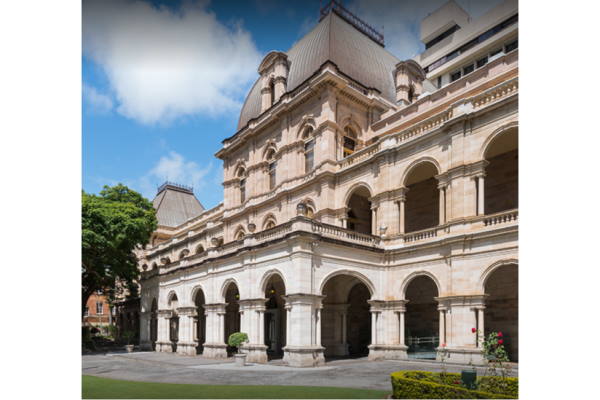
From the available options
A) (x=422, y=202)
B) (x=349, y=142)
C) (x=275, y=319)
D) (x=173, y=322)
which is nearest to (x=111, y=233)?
(x=173, y=322)

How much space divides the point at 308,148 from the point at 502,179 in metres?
13.1

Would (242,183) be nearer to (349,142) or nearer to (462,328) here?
(349,142)

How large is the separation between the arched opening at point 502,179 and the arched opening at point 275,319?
1334 centimetres

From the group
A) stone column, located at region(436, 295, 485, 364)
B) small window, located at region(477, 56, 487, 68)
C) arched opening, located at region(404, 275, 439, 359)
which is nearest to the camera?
stone column, located at region(436, 295, 485, 364)

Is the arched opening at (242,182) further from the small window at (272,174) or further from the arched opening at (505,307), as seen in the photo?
the arched opening at (505,307)

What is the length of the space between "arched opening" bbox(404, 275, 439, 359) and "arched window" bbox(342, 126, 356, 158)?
9.97 meters

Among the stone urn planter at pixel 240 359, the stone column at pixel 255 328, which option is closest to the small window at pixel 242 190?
the stone column at pixel 255 328

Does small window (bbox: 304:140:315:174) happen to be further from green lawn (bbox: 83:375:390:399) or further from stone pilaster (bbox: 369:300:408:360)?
green lawn (bbox: 83:375:390:399)

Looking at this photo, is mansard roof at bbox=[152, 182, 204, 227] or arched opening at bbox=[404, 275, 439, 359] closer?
arched opening at bbox=[404, 275, 439, 359]

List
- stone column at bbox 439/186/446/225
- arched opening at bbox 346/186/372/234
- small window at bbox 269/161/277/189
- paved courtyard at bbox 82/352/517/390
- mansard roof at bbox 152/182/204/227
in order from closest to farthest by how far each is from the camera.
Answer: paved courtyard at bbox 82/352/517/390, stone column at bbox 439/186/446/225, arched opening at bbox 346/186/372/234, small window at bbox 269/161/277/189, mansard roof at bbox 152/182/204/227

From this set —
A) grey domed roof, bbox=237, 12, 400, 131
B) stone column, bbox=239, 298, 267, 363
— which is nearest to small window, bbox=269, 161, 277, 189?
grey domed roof, bbox=237, 12, 400, 131

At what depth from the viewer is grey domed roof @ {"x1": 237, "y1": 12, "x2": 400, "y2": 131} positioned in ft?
105
